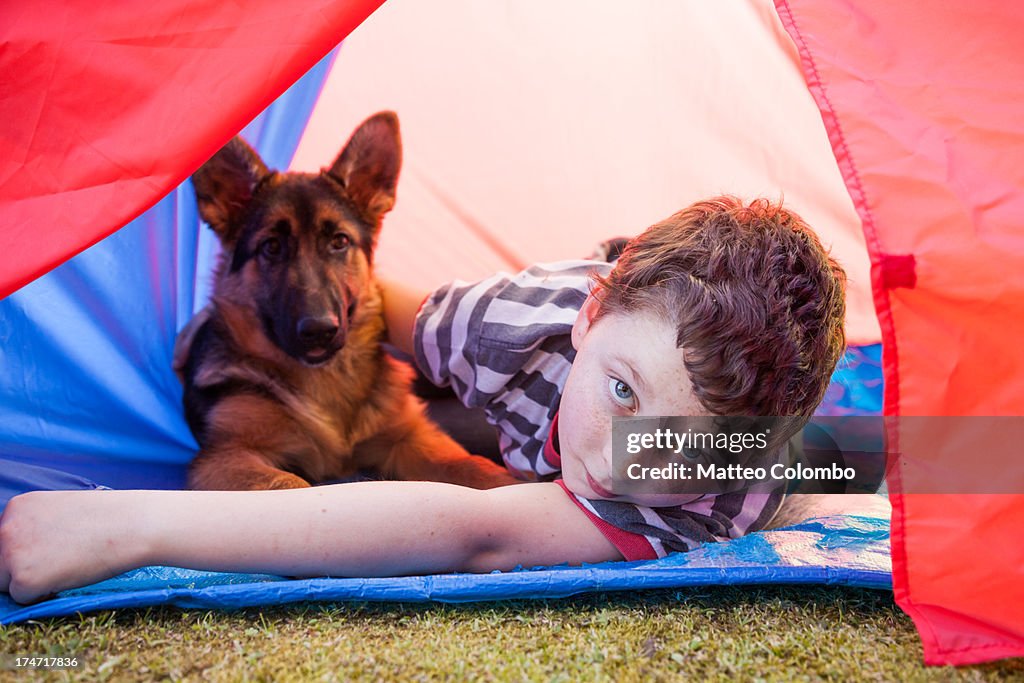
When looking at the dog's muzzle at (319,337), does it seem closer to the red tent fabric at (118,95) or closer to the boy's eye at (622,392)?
the red tent fabric at (118,95)

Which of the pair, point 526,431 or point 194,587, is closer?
point 194,587

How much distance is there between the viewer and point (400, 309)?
7.47 feet

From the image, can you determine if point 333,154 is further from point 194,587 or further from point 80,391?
point 194,587

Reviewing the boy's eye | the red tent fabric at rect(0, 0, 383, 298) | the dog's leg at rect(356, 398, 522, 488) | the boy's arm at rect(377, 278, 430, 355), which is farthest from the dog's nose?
the boy's eye

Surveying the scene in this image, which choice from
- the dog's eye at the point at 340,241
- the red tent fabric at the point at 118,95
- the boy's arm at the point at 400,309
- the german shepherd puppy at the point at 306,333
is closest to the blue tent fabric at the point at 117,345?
the german shepherd puppy at the point at 306,333

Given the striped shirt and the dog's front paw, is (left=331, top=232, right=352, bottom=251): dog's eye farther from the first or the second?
the dog's front paw

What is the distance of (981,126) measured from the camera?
1335mm

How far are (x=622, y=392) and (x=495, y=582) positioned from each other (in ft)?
1.05

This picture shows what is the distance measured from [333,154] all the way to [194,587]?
158 centimetres

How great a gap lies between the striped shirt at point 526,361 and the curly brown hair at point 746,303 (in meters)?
0.26

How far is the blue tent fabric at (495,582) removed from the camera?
123cm

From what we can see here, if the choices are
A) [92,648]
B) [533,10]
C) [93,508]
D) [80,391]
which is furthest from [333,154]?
[92,648]

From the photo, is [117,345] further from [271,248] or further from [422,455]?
[422,455]

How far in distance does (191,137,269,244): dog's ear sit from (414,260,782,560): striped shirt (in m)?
0.60
